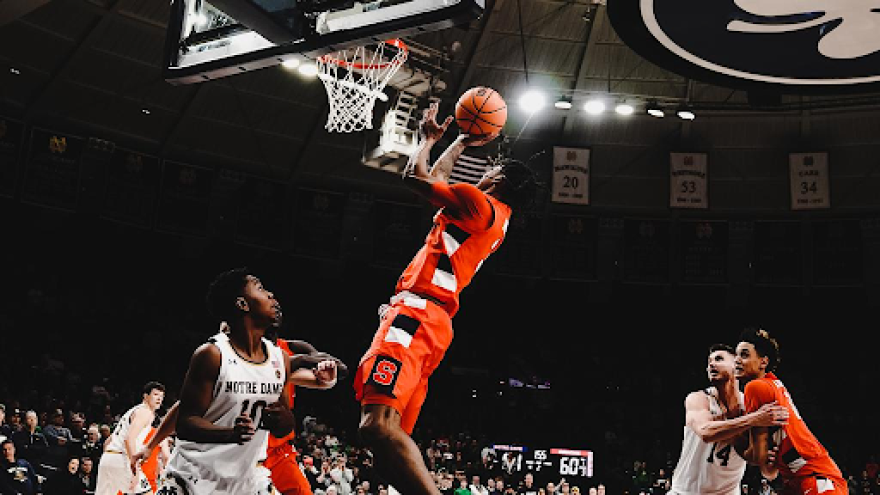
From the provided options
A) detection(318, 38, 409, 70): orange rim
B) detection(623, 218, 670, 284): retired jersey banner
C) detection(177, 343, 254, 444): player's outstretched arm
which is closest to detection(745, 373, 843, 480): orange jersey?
detection(177, 343, 254, 444): player's outstretched arm

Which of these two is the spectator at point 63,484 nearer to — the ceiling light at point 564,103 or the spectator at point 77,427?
the spectator at point 77,427

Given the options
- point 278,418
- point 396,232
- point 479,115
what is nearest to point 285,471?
point 278,418

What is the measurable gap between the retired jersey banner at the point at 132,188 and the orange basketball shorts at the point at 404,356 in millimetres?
16794

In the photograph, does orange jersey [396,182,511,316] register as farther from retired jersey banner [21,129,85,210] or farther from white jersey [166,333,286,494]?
retired jersey banner [21,129,85,210]

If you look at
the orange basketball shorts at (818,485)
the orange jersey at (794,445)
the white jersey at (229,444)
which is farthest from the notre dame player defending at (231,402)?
the orange basketball shorts at (818,485)

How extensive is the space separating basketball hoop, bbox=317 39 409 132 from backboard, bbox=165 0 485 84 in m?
6.71

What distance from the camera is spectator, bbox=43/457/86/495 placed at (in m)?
10.9

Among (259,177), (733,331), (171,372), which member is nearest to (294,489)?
(171,372)

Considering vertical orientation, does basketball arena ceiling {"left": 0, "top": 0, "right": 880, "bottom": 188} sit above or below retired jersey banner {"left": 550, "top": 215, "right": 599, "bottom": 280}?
above

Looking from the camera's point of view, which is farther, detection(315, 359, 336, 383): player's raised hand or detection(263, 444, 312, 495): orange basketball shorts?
detection(263, 444, 312, 495): orange basketball shorts

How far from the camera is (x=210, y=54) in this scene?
6539 millimetres

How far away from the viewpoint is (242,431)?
4.00 metres

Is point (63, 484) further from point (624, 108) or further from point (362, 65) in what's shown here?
point (624, 108)

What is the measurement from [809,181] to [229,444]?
59.6ft
